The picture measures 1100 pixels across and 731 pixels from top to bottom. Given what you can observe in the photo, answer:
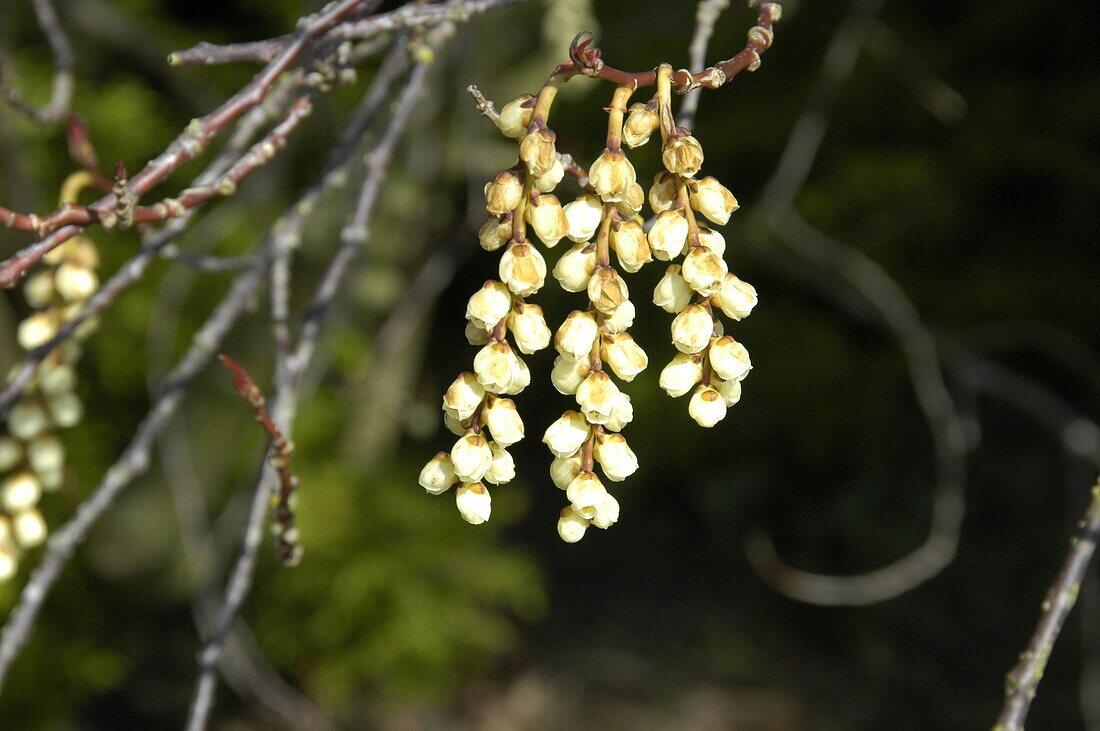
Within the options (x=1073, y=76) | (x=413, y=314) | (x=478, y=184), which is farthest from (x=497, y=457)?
(x=1073, y=76)

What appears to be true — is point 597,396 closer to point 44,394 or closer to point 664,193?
point 664,193

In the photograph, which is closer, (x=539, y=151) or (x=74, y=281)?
(x=539, y=151)

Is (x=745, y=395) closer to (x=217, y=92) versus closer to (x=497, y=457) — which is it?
(x=217, y=92)

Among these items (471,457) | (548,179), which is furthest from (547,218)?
(471,457)

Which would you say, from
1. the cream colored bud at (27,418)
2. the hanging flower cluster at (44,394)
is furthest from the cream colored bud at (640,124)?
the cream colored bud at (27,418)

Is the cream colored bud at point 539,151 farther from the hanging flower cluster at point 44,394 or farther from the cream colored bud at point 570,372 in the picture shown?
the hanging flower cluster at point 44,394

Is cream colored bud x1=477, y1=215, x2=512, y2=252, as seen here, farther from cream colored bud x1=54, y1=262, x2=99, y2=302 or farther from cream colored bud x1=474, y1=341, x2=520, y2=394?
cream colored bud x1=54, y1=262, x2=99, y2=302
